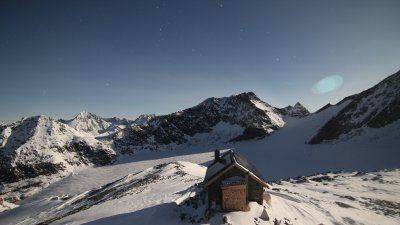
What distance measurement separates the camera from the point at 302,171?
44.2m

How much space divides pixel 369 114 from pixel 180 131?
2816 inches

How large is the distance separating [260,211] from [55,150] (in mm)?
83593

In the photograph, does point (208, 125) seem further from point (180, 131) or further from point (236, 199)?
point (236, 199)

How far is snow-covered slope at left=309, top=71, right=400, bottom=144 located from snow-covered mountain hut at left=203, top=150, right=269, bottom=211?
4396 centimetres

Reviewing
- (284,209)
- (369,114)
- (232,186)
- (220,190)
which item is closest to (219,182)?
(220,190)

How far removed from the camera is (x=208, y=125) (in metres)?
111

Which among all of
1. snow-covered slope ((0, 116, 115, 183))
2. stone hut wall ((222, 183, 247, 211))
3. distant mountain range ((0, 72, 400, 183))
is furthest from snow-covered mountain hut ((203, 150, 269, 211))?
snow-covered slope ((0, 116, 115, 183))

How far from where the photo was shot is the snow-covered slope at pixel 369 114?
49.3 metres

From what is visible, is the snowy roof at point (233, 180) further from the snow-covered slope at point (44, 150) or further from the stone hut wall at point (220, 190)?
the snow-covered slope at point (44, 150)

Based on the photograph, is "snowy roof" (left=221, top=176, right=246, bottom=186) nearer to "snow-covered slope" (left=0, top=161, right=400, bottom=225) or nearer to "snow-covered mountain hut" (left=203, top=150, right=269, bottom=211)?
"snow-covered mountain hut" (left=203, top=150, right=269, bottom=211)

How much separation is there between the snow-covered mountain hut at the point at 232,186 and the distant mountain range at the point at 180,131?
4453cm

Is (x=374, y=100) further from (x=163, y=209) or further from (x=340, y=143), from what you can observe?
(x=163, y=209)

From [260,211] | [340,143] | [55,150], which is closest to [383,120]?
[340,143]

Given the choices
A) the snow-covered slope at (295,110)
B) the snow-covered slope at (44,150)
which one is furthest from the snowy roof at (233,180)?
the snow-covered slope at (295,110)
